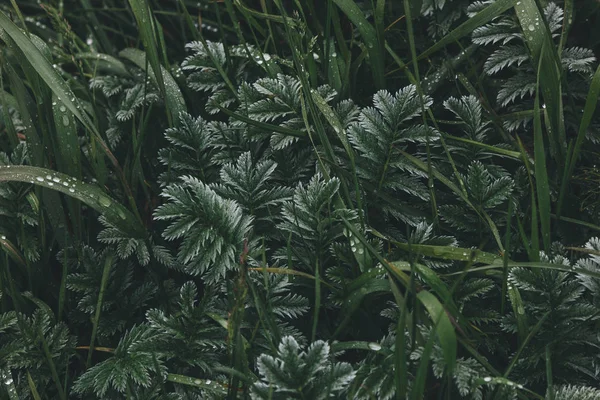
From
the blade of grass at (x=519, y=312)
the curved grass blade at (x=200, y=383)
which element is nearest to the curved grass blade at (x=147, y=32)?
the curved grass blade at (x=200, y=383)

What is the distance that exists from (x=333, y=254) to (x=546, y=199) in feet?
1.69

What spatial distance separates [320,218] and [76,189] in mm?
621

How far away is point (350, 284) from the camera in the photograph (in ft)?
5.01

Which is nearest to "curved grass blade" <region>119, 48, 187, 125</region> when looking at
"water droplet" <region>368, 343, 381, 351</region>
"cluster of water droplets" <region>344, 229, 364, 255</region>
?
"cluster of water droplets" <region>344, 229, 364, 255</region>

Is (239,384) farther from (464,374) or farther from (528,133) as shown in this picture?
(528,133)

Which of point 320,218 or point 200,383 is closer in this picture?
point 200,383

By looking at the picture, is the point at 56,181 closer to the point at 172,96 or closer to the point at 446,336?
the point at 172,96

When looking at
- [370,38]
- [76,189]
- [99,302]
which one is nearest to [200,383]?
[99,302]

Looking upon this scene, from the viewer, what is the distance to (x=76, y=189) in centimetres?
166

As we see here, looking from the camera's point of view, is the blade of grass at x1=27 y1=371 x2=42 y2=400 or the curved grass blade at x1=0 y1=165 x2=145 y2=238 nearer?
the blade of grass at x1=27 y1=371 x2=42 y2=400

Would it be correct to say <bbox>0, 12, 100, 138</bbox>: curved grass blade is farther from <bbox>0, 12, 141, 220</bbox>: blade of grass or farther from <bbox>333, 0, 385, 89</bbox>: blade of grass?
<bbox>333, 0, 385, 89</bbox>: blade of grass

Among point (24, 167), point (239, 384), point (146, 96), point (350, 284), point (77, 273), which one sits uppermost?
point (146, 96)

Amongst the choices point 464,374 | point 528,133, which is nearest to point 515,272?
point 464,374

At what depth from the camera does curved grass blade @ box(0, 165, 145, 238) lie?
1.64m
